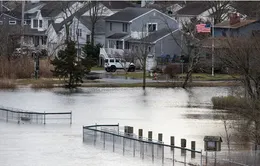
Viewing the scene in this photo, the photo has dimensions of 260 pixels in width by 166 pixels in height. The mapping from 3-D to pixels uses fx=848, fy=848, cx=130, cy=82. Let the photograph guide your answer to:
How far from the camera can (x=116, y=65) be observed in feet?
268

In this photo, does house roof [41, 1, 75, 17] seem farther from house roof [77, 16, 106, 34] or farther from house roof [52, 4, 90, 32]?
house roof [77, 16, 106, 34]

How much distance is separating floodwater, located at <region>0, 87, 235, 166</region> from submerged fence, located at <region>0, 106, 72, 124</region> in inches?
28.2

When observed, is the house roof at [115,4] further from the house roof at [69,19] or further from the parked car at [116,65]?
the parked car at [116,65]

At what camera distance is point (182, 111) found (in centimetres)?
5181

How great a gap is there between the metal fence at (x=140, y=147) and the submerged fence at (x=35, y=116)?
569cm

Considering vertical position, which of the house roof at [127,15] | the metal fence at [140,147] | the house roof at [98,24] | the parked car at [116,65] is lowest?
the metal fence at [140,147]

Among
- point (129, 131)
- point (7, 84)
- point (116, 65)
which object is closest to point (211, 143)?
point (129, 131)

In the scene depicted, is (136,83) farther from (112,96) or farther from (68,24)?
(68,24)

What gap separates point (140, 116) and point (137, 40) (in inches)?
1443

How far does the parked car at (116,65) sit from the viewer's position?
79812 millimetres

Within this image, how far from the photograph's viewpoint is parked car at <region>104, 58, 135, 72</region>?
79812mm

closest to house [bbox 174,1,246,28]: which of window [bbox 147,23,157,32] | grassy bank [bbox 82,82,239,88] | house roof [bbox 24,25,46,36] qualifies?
window [bbox 147,23,157,32]

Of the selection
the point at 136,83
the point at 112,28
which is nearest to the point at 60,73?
the point at 136,83

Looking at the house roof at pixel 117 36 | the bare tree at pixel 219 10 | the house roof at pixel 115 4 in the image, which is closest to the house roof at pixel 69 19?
the house roof at pixel 115 4
